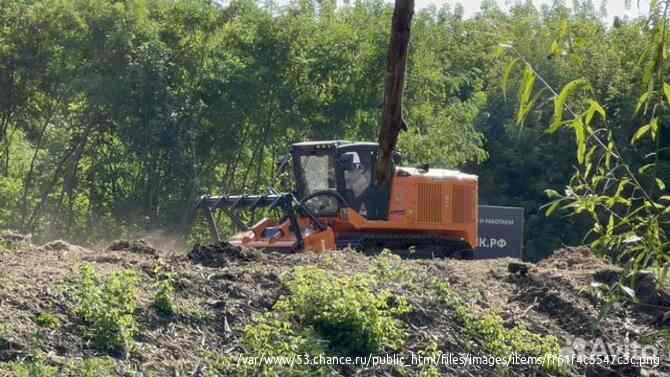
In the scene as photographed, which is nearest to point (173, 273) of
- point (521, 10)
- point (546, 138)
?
point (546, 138)

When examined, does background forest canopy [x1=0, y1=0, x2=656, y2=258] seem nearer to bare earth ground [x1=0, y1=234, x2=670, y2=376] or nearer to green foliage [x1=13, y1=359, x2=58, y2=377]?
bare earth ground [x1=0, y1=234, x2=670, y2=376]

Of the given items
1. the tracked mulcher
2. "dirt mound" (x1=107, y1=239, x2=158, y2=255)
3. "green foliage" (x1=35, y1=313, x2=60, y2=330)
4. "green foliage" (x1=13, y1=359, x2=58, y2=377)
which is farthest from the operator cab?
"green foliage" (x1=13, y1=359, x2=58, y2=377)

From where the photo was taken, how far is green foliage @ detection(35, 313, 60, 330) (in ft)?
29.4

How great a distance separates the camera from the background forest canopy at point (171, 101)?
95.1ft

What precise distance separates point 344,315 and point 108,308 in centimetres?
201

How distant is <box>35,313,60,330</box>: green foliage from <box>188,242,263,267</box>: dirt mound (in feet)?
13.2

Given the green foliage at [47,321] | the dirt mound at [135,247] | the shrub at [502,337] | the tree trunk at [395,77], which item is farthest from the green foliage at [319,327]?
the tree trunk at [395,77]

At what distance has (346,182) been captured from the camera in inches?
761

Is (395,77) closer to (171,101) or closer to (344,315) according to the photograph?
(344,315)

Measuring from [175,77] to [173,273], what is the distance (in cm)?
1922

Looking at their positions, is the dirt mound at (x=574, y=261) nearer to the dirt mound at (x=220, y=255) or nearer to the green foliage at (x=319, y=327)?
the dirt mound at (x=220, y=255)

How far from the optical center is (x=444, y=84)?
33750mm

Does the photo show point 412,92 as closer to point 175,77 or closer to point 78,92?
point 175,77

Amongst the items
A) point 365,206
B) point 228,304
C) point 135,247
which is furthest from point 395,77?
point 365,206
